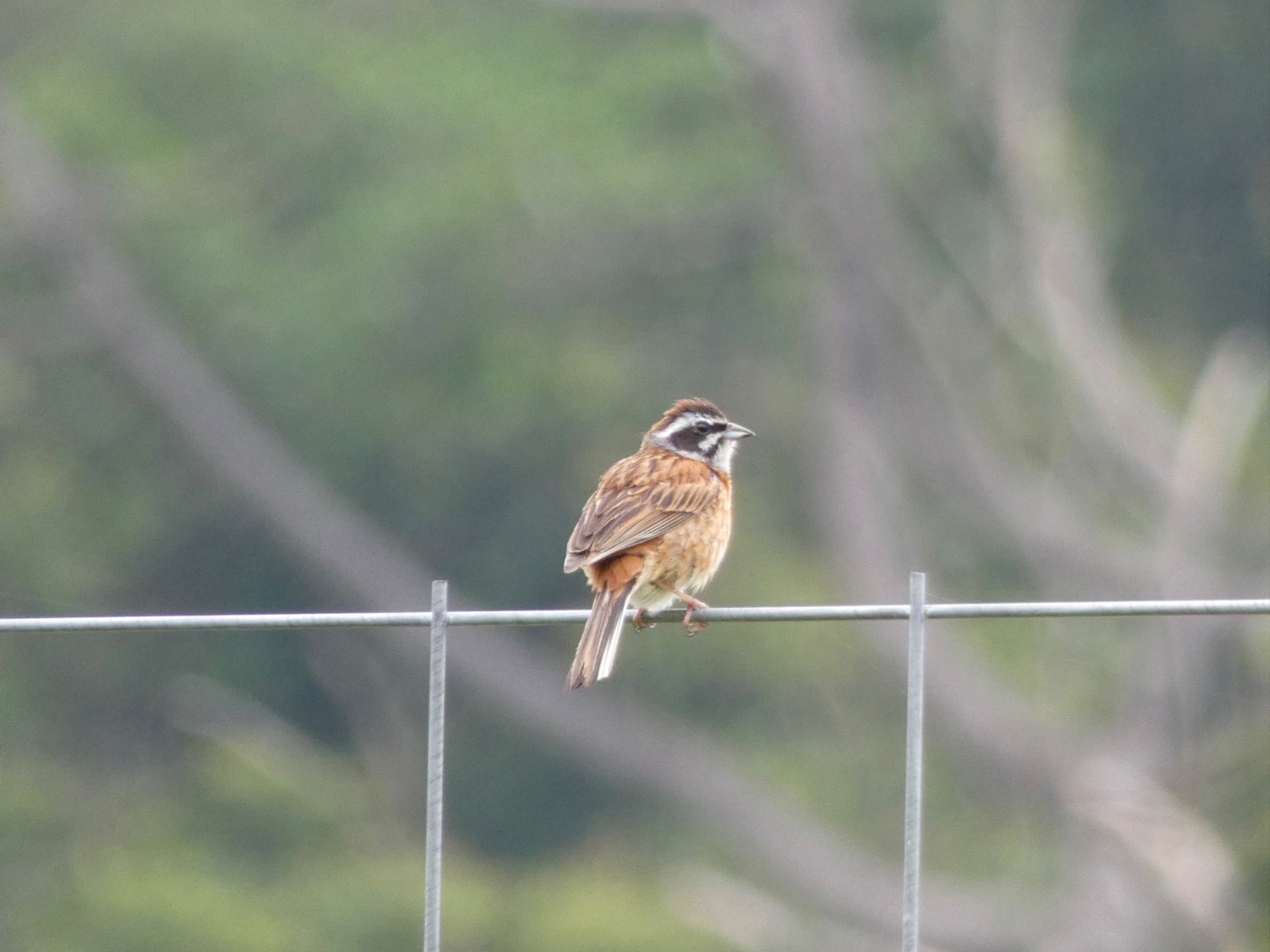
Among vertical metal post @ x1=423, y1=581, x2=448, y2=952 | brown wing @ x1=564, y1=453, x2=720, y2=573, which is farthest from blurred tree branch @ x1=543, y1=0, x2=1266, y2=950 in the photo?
vertical metal post @ x1=423, y1=581, x2=448, y2=952

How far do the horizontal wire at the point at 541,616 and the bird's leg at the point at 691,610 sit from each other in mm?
1298

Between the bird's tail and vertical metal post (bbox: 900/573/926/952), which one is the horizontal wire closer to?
vertical metal post (bbox: 900/573/926/952)

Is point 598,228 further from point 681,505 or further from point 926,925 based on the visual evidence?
point 681,505

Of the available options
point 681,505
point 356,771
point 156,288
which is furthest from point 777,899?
point 681,505

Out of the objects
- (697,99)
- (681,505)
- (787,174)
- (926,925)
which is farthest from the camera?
(697,99)

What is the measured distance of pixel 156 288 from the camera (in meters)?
29.4

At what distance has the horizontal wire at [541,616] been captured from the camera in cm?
374

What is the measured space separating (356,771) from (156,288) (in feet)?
21.3

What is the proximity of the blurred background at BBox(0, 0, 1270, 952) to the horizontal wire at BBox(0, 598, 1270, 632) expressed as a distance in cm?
1892

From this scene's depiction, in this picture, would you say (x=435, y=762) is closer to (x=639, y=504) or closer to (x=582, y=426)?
(x=639, y=504)

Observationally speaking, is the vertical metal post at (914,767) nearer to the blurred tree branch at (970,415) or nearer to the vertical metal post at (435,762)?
the vertical metal post at (435,762)

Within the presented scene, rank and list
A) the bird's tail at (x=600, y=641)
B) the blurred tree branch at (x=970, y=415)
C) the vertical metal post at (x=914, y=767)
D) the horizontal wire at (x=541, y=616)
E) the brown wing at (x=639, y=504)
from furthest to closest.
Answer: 1. the blurred tree branch at (x=970, y=415)
2. the brown wing at (x=639, y=504)
3. the bird's tail at (x=600, y=641)
4. the horizontal wire at (x=541, y=616)
5. the vertical metal post at (x=914, y=767)

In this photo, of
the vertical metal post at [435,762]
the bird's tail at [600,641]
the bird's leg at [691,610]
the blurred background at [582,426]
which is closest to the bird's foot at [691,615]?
the bird's leg at [691,610]

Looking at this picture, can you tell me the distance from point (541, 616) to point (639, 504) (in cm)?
250
